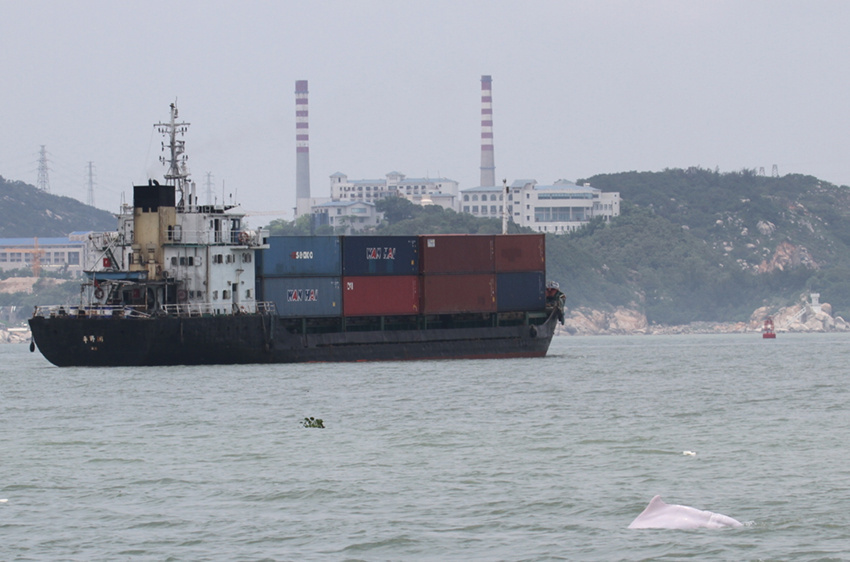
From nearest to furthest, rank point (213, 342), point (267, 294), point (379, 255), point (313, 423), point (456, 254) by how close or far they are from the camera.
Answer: point (313, 423) → point (213, 342) → point (267, 294) → point (379, 255) → point (456, 254)

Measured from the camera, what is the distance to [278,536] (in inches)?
832

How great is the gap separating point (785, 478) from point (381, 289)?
126 feet

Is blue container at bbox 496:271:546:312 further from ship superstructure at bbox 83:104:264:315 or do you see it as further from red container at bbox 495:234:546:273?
ship superstructure at bbox 83:104:264:315

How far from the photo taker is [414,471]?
2727cm

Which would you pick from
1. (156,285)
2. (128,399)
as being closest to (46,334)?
(156,285)

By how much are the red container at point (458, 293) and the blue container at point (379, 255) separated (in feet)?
3.82

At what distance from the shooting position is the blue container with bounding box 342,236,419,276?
62406 mm

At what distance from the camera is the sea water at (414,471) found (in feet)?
67.5

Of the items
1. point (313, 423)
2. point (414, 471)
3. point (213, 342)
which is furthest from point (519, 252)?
point (414, 471)

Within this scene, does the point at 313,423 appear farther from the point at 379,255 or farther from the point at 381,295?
the point at 379,255

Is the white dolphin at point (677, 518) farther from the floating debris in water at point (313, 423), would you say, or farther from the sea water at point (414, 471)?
the floating debris in water at point (313, 423)

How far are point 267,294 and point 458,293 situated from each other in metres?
9.54

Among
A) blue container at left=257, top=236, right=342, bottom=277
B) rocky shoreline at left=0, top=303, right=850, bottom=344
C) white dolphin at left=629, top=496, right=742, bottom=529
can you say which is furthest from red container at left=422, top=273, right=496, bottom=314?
rocky shoreline at left=0, top=303, right=850, bottom=344

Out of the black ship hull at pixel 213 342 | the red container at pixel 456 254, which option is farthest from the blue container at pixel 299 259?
the red container at pixel 456 254
